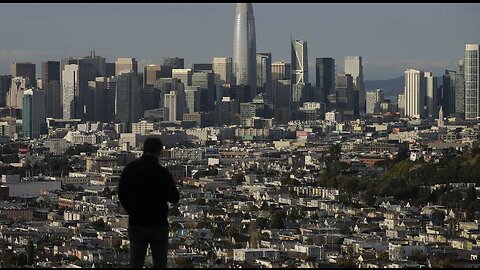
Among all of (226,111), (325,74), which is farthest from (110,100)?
(325,74)

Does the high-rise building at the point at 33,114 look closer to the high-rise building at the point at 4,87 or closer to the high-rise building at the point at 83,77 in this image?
the high-rise building at the point at 83,77

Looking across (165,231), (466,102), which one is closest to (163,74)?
(466,102)

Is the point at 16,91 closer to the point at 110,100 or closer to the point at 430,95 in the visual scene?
the point at 110,100

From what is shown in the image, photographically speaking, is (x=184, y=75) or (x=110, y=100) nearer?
(x=110, y=100)

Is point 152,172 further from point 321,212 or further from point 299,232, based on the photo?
point 321,212

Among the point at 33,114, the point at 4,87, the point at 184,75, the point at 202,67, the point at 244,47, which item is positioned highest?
the point at 244,47

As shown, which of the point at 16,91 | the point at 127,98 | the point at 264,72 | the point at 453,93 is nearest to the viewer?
the point at 127,98

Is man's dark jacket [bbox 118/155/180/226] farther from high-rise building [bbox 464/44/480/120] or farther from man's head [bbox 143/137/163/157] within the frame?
high-rise building [bbox 464/44/480/120]
